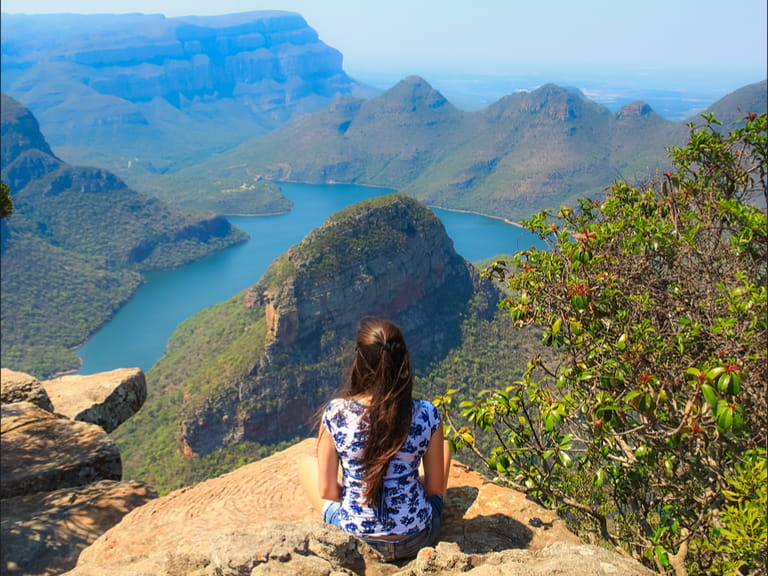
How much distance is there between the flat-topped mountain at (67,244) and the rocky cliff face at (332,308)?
30663mm

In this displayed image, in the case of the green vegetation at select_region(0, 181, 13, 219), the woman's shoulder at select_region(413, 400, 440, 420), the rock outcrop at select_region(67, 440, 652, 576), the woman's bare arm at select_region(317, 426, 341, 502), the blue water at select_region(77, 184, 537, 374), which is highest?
the green vegetation at select_region(0, 181, 13, 219)

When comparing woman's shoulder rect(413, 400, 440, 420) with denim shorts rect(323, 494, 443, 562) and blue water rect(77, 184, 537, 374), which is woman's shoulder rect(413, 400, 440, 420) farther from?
blue water rect(77, 184, 537, 374)

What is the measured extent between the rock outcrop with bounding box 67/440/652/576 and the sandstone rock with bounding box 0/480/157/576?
0.51 meters

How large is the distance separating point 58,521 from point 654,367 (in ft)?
21.3

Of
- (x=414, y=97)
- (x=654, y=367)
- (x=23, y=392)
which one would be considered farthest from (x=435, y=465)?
(x=414, y=97)

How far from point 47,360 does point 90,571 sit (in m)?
61.4

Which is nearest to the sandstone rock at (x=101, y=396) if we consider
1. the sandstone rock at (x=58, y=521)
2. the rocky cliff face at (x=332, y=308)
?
the sandstone rock at (x=58, y=521)

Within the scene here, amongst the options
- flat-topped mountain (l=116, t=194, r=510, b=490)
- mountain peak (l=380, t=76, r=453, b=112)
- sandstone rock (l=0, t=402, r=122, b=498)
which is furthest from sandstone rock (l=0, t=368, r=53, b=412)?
mountain peak (l=380, t=76, r=453, b=112)

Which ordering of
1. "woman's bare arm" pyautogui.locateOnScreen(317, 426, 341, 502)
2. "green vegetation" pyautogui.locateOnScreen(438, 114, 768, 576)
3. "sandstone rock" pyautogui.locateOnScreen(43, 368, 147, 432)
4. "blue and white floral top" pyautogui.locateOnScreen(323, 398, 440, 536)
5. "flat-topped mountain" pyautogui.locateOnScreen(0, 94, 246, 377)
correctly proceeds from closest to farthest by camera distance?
"blue and white floral top" pyautogui.locateOnScreen(323, 398, 440, 536)
"woman's bare arm" pyautogui.locateOnScreen(317, 426, 341, 502)
"green vegetation" pyautogui.locateOnScreen(438, 114, 768, 576)
"sandstone rock" pyautogui.locateOnScreen(43, 368, 147, 432)
"flat-topped mountain" pyautogui.locateOnScreen(0, 94, 246, 377)

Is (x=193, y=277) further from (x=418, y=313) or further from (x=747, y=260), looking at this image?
(x=747, y=260)

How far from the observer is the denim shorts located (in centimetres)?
387

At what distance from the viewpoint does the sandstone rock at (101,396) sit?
392 inches

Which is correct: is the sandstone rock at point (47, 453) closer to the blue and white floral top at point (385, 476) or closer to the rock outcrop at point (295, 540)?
the rock outcrop at point (295, 540)

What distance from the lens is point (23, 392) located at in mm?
9492
